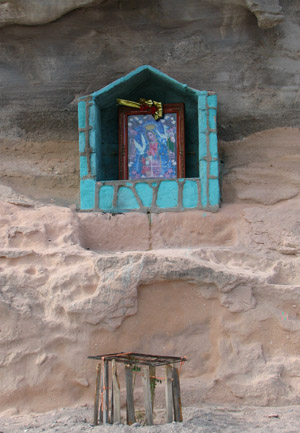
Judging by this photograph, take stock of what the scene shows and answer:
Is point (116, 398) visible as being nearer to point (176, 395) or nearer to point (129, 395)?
point (129, 395)

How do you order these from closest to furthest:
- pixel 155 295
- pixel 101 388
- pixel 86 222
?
1. pixel 101 388
2. pixel 155 295
3. pixel 86 222

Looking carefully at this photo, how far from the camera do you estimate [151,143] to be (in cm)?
693

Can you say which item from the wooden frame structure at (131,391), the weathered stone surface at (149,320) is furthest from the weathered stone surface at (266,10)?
the wooden frame structure at (131,391)

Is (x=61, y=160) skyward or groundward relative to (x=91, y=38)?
groundward

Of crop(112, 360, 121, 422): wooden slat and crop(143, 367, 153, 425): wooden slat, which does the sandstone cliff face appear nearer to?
crop(112, 360, 121, 422): wooden slat

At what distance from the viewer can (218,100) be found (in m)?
7.23

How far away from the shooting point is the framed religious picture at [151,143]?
6.84 m

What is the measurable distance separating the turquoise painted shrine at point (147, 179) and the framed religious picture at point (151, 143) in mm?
224

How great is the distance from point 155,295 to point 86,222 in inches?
51.1

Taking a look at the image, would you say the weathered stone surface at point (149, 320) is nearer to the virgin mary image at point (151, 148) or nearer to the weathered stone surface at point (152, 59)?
the virgin mary image at point (151, 148)

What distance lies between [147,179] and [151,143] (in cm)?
65

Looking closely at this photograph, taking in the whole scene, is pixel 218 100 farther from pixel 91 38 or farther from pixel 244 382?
pixel 244 382

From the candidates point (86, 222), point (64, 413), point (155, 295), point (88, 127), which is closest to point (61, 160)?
point (88, 127)

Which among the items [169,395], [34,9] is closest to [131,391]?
[169,395]
